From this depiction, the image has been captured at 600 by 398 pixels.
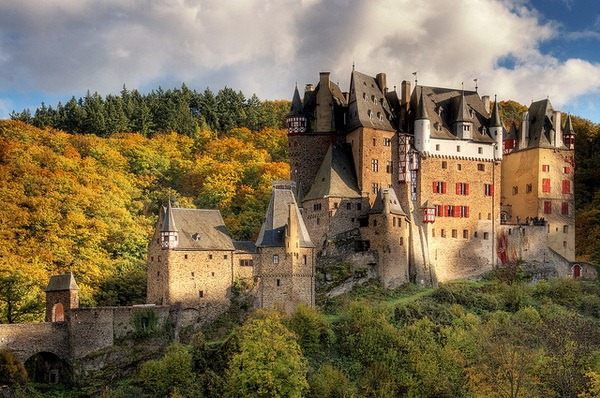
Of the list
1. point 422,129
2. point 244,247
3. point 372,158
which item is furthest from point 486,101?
point 244,247

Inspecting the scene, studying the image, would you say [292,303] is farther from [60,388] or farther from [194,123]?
[194,123]

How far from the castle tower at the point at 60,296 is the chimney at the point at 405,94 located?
25522 millimetres

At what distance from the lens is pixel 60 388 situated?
51.0 meters

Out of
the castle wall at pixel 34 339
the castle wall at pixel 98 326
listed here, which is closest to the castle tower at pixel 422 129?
the castle wall at pixel 98 326

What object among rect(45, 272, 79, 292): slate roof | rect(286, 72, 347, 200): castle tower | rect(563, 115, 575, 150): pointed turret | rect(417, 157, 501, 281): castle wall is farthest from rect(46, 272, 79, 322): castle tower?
rect(563, 115, 575, 150): pointed turret

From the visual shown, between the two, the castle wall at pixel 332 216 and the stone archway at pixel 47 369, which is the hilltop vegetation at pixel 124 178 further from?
the castle wall at pixel 332 216

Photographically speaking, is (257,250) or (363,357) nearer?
(363,357)

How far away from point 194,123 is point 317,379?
47.1 metres

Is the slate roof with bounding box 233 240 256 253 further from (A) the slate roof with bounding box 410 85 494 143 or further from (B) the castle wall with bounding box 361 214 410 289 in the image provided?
(A) the slate roof with bounding box 410 85 494 143

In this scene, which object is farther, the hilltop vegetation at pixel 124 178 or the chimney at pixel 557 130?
the chimney at pixel 557 130

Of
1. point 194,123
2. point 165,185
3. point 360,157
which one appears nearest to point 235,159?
point 165,185

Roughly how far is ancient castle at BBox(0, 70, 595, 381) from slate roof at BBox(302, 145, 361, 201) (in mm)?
90

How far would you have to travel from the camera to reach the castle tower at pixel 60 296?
5278 centimetres

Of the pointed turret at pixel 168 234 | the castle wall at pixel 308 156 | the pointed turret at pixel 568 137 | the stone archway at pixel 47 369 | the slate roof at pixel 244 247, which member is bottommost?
the stone archway at pixel 47 369
